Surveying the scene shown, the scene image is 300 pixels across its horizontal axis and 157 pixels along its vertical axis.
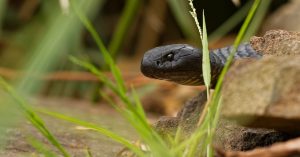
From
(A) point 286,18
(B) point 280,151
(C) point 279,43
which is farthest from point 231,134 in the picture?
(A) point 286,18

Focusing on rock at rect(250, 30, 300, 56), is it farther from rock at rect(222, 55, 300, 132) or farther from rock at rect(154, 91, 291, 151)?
rock at rect(222, 55, 300, 132)

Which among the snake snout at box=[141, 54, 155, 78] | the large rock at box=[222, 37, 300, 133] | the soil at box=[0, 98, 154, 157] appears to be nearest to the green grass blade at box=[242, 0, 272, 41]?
the snake snout at box=[141, 54, 155, 78]

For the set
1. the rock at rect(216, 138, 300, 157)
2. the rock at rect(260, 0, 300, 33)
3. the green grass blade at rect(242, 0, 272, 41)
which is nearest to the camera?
the rock at rect(216, 138, 300, 157)

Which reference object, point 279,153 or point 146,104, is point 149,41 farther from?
point 279,153

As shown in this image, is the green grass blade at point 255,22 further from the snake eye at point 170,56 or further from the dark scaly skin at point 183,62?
the snake eye at point 170,56

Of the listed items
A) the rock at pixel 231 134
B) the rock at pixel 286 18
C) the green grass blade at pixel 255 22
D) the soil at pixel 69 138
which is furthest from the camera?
the rock at pixel 286 18

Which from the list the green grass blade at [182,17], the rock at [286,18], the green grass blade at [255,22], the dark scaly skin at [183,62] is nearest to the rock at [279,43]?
the green grass blade at [255,22]

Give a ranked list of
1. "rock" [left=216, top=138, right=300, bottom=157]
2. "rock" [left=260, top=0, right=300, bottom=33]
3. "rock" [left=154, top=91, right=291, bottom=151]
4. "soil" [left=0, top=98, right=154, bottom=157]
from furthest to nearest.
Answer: "rock" [left=260, top=0, right=300, bottom=33], "soil" [left=0, top=98, right=154, bottom=157], "rock" [left=154, top=91, right=291, bottom=151], "rock" [left=216, top=138, right=300, bottom=157]
